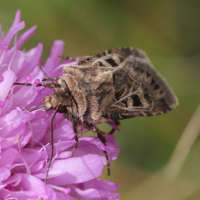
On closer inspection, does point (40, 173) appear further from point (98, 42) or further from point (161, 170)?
point (98, 42)

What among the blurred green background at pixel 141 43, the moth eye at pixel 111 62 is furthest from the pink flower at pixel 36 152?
the blurred green background at pixel 141 43

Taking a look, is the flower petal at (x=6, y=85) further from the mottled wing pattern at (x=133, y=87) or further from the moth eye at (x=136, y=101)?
the moth eye at (x=136, y=101)

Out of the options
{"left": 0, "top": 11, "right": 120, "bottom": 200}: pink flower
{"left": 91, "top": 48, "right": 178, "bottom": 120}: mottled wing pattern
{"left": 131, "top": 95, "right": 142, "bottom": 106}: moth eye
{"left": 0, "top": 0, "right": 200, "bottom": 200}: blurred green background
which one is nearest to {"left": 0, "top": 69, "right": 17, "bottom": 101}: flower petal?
{"left": 0, "top": 11, "right": 120, "bottom": 200}: pink flower

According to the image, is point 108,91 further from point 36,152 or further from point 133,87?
point 36,152

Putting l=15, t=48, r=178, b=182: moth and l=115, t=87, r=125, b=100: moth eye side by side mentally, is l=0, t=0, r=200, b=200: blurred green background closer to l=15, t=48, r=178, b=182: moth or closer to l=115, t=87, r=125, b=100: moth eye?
l=15, t=48, r=178, b=182: moth

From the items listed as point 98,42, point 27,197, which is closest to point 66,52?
point 98,42

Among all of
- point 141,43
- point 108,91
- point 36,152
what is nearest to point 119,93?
point 108,91
